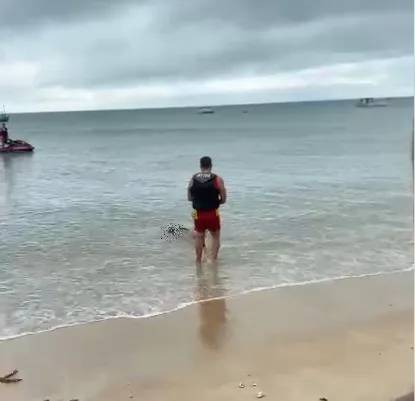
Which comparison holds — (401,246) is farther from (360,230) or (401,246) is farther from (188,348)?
(188,348)

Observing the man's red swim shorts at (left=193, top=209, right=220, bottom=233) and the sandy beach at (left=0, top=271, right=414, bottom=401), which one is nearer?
the sandy beach at (left=0, top=271, right=414, bottom=401)

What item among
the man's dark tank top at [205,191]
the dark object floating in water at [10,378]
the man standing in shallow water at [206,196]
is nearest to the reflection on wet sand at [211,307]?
the man standing in shallow water at [206,196]

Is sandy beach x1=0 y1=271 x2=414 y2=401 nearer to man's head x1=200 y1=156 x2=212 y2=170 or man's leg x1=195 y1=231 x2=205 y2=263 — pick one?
man's leg x1=195 y1=231 x2=205 y2=263

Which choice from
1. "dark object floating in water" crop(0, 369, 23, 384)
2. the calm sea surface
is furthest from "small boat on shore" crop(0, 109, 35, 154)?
"dark object floating in water" crop(0, 369, 23, 384)

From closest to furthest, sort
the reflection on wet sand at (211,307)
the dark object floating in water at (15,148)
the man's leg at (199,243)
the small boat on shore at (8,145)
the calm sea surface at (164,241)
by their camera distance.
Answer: the reflection on wet sand at (211,307)
the calm sea surface at (164,241)
the man's leg at (199,243)
the small boat on shore at (8,145)
the dark object floating in water at (15,148)

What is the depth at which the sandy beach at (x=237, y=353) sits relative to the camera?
195 inches

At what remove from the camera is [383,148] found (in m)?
34.7

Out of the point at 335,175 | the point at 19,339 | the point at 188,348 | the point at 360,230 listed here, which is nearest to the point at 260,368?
the point at 188,348

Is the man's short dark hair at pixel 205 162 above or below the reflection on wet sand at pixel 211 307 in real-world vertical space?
above

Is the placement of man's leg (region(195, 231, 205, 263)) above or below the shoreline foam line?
above

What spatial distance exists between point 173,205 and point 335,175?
851 centimetres

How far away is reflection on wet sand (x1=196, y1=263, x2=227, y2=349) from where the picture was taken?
20.3 feet

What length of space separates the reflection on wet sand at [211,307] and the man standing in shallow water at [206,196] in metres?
0.60

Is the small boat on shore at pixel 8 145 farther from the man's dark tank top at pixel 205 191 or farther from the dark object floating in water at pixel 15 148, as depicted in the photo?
the man's dark tank top at pixel 205 191
